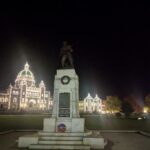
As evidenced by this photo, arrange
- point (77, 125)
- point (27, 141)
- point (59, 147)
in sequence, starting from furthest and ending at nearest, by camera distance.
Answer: point (77, 125) < point (27, 141) < point (59, 147)

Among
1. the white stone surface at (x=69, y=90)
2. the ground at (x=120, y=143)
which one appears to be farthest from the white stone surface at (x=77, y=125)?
the ground at (x=120, y=143)

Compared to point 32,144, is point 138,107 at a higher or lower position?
higher

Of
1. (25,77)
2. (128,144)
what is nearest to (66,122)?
(128,144)

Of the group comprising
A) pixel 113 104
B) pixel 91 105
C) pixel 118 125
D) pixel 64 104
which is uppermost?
pixel 91 105

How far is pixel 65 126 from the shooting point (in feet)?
52.4

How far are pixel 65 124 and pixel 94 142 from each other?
2571mm

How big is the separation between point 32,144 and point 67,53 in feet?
24.8

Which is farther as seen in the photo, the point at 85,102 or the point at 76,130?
→ the point at 85,102

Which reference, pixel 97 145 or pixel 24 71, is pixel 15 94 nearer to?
pixel 24 71

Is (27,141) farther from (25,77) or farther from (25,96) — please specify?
(25,77)

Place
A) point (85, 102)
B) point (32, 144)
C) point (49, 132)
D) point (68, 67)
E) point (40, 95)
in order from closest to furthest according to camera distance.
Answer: point (32, 144), point (49, 132), point (68, 67), point (40, 95), point (85, 102)

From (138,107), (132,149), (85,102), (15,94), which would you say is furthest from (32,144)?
(85,102)

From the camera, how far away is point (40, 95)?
137m

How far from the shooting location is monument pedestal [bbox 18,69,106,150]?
14.5 metres
